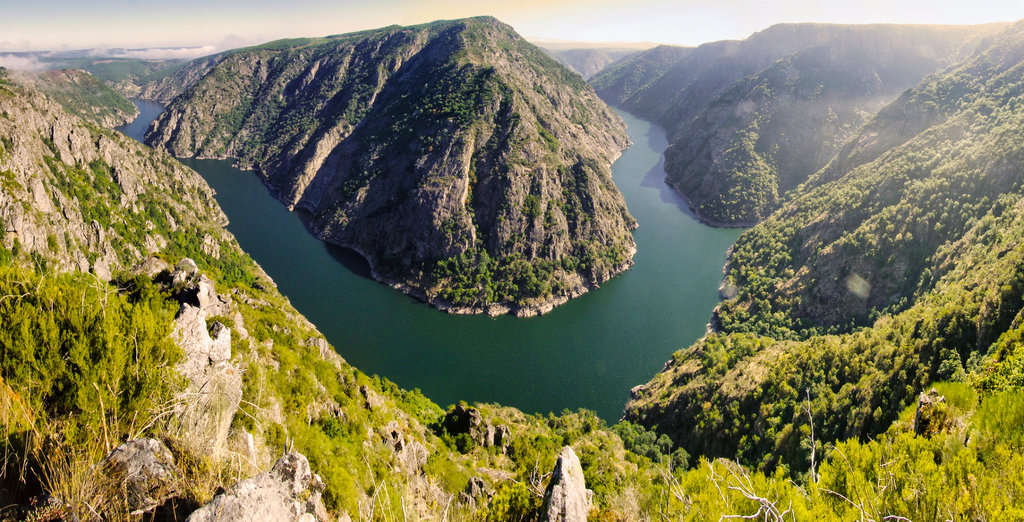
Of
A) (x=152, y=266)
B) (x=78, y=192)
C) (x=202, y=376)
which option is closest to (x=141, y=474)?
(x=202, y=376)

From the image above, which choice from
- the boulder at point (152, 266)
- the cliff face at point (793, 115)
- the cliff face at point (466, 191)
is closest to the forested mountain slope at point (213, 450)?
the boulder at point (152, 266)

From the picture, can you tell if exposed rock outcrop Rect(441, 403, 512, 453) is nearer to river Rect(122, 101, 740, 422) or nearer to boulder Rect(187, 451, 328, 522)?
river Rect(122, 101, 740, 422)

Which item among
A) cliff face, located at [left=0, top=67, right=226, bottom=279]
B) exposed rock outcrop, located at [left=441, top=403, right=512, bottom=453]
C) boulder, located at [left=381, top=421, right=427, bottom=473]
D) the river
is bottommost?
the river

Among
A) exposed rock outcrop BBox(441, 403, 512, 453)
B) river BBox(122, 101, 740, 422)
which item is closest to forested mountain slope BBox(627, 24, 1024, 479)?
river BBox(122, 101, 740, 422)

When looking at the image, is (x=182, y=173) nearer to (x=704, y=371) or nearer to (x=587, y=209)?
(x=587, y=209)

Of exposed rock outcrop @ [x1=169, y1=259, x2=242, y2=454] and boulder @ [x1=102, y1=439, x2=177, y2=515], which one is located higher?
boulder @ [x1=102, y1=439, x2=177, y2=515]

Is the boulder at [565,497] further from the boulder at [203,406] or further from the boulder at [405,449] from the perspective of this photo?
the boulder at [405,449]
